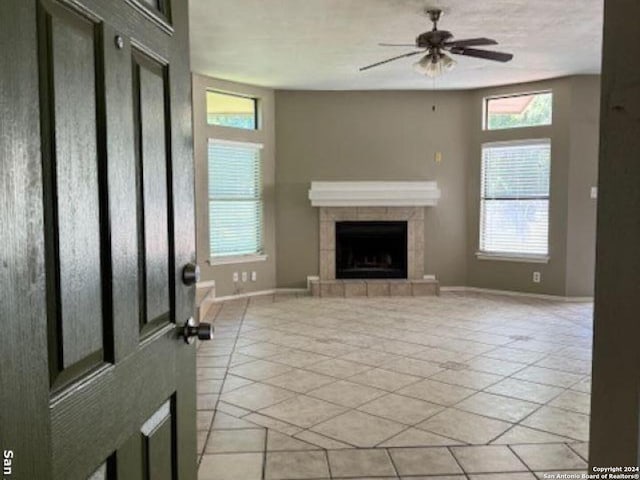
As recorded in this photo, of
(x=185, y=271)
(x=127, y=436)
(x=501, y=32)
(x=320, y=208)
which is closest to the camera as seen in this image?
(x=127, y=436)

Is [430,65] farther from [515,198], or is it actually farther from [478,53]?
[515,198]

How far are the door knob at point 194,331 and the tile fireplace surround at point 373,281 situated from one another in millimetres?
5883

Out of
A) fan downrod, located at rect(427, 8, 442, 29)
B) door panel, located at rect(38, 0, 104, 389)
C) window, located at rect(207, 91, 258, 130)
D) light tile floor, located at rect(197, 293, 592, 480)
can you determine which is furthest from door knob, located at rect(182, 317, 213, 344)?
window, located at rect(207, 91, 258, 130)

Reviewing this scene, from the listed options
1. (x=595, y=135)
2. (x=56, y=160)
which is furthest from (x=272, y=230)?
(x=56, y=160)

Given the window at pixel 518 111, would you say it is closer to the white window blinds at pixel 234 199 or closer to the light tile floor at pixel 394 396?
the light tile floor at pixel 394 396

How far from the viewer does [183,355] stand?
138 cm

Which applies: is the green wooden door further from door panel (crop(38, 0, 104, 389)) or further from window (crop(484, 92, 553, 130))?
window (crop(484, 92, 553, 130))

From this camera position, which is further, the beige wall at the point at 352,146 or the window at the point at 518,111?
the beige wall at the point at 352,146

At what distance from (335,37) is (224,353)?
3108mm

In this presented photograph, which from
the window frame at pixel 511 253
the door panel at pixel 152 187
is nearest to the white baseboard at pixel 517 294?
the window frame at pixel 511 253

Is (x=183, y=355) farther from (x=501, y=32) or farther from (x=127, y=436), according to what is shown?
(x=501, y=32)

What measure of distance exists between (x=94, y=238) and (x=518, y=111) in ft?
23.8

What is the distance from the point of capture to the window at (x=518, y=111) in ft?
22.8

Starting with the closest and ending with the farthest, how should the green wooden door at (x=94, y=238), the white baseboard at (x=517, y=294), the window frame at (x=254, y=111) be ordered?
the green wooden door at (x=94, y=238) < the window frame at (x=254, y=111) < the white baseboard at (x=517, y=294)
